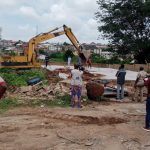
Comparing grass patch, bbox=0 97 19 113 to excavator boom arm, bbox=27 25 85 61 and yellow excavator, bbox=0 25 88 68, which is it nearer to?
yellow excavator, bbox=0 25 88 68

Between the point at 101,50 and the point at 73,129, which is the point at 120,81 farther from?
the point at 101,50

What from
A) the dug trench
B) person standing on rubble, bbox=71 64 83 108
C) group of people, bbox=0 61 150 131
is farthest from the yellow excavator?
the dug trench

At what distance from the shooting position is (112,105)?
1955 centimetres

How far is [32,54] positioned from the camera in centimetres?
3359

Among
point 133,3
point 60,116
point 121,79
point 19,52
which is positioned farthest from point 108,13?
point 60,116

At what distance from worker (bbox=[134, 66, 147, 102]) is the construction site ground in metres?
1.54

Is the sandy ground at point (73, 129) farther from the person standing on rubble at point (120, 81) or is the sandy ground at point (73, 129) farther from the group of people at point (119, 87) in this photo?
the person standing on rubble at point (120, 81)

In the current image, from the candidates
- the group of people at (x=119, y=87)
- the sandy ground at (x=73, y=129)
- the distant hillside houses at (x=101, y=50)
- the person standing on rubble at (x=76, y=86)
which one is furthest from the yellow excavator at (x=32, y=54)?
the sandy ground at (x=73, y=129)

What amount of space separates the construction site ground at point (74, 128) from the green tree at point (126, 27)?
3629 centimetres

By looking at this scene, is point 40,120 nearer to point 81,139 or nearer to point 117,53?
point 81,139

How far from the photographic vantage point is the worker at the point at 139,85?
20361 mm

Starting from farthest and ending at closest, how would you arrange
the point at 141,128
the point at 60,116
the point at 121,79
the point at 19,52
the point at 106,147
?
1. the point at 19,52
2. the point at 121,79
3. the point at 60,116
4. the point at 141,128
5. the point at 106,147

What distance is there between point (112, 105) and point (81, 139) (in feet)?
25.6

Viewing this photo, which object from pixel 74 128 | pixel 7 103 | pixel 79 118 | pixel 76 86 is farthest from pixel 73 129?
pixel 7 103
